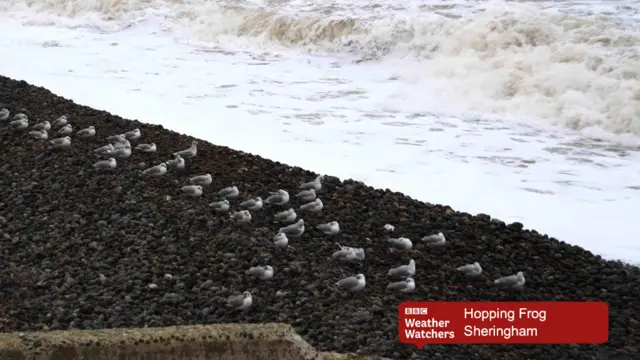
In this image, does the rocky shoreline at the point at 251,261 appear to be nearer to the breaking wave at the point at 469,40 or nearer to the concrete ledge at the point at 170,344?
the concrete ledge at the point at 170,344

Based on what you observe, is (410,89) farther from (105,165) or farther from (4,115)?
(105,165)

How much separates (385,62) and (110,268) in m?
9.59

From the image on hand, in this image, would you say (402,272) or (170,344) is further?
(402,272)

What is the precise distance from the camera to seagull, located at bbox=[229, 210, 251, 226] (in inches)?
221

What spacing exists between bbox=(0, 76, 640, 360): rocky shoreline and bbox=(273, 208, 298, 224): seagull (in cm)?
8

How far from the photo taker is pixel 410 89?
38.3 ft

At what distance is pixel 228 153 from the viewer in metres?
7.20

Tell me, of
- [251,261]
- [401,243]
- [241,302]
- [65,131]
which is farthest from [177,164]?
[241,302]

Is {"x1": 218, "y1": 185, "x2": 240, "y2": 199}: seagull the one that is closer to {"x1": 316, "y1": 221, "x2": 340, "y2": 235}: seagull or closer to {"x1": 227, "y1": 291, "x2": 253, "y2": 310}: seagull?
{"x1": 316, "y1": 221, "x2": 340, "y2": 235}: seagull

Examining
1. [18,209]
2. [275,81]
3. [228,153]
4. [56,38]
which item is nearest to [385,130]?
[228,153]

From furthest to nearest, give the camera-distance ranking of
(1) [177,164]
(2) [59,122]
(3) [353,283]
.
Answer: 1. (2) [59,122]
2. (1) [177,164]
3. (3) [353,283]

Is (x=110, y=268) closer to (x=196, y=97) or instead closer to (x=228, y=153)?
(x=228, y=153)

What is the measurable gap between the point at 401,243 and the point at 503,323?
1023 millimetres

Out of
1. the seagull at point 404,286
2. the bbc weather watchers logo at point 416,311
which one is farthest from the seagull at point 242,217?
the bbc weather watchers logo at point 416,311
